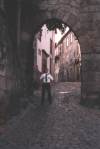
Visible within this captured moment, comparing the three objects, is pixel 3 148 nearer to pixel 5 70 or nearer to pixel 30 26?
pixel 5 70

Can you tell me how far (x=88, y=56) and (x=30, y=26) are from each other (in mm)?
2520

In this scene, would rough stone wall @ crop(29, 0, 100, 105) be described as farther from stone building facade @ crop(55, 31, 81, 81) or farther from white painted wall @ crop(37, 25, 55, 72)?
stone building facade @ crop(55, 31, 81, 81)

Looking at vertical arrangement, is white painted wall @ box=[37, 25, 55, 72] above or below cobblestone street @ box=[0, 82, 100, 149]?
above

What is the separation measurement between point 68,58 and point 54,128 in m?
42.9

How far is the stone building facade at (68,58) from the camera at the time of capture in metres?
49.2

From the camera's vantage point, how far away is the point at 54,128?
13820 mm

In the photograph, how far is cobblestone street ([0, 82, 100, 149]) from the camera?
449 inches

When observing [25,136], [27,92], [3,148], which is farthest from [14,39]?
[3,148]

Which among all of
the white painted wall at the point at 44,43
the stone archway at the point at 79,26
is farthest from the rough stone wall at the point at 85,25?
the white painted wall at the point at 44,43

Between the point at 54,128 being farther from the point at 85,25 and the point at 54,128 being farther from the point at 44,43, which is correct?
the point at 44,43

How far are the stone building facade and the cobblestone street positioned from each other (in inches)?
1052

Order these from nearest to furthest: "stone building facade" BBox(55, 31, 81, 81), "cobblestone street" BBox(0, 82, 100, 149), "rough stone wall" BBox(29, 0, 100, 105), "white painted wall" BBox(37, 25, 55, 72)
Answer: "cobblestone street" BBox(0, 82, 100, 149) < "rough stone wall" BBox(29, 0, 100, 105) < "white painted wall" BBox(37, 25, 55, 72) < "stone building facade" BBox(55, 31, 81, 81)

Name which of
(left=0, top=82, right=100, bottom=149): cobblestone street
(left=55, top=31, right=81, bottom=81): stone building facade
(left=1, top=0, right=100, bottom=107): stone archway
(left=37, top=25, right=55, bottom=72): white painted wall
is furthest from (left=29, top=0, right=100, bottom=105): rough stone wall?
(left=55, top=31, right=81, bottom=81): stone building facade

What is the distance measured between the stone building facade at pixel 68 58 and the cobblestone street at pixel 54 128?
2672cm
